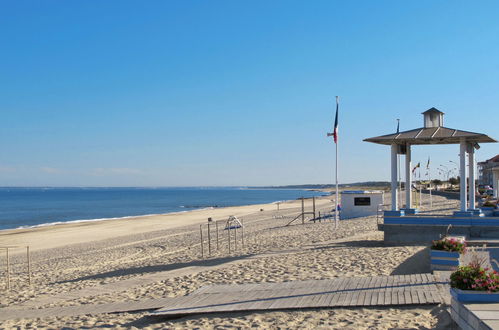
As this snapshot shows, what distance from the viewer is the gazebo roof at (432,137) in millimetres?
14992

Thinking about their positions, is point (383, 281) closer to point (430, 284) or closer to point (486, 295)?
point (430, 284)

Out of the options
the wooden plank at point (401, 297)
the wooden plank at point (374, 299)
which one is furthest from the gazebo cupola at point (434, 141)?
the wooden plank at point (374, 299)

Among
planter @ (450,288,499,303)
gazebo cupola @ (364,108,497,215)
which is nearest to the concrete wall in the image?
gazebo cupola @ (364,108,497,215)

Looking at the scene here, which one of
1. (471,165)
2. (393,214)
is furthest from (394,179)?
(471,165)

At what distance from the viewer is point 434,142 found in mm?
16391

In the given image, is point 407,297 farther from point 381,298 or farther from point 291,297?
point 291,297

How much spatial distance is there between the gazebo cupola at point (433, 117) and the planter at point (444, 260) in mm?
7242

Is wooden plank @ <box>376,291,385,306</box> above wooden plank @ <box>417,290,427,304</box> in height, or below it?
below

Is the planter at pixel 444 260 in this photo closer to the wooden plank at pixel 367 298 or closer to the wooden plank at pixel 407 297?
the wooden plank at pixel 407 297

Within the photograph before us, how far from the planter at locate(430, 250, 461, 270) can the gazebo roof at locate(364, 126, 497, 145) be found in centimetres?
616

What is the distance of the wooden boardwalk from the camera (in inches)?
309

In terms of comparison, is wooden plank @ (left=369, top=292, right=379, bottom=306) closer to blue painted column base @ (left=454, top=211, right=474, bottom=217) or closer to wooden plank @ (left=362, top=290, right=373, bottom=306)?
wooden plank @ (left=362, top=290, right=373, bottom=306)

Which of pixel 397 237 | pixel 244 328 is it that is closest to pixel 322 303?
pixel 244 328

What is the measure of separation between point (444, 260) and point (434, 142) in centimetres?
749
